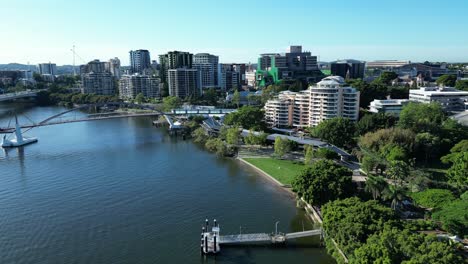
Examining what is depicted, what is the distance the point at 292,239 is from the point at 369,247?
5.92 m

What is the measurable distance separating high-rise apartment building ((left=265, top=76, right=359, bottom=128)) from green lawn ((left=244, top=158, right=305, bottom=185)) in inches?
499

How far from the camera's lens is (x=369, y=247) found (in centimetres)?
1488

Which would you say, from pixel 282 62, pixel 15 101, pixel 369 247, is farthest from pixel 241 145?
pixel 15 101

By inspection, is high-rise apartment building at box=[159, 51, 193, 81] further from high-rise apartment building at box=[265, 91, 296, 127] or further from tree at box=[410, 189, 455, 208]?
tree at box=[410, 189, 455, 208]

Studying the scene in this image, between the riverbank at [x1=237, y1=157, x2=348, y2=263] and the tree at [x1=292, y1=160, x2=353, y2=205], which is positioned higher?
the tree at [x1=292, y1=160, x2=353, y2=205]

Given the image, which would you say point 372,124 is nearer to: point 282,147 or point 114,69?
point 282,147

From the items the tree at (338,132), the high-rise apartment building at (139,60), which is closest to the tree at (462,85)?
the tree at (338,132)

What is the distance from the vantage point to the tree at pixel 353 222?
16.8 metres

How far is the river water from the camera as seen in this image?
1911 cm

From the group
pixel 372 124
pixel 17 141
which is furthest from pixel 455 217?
pixel 17 141

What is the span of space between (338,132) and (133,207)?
833 inches

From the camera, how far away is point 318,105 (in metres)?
43.9

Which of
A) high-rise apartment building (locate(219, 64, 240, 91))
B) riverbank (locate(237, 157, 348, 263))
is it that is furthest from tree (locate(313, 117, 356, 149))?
high-rise apartment building (locate(219, 64, 240, 91))

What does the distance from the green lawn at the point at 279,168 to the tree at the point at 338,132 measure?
533 cm
